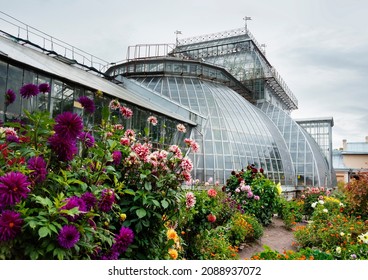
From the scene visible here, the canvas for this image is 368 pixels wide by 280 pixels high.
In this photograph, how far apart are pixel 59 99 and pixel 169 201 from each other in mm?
6489

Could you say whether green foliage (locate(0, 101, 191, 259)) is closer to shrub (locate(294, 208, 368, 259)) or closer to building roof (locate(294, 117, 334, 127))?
shrub (locate(294, 208, 368, 259))

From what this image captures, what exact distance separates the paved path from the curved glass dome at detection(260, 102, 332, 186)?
33.6ft

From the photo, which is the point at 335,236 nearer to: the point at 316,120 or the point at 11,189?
the point at 11,189

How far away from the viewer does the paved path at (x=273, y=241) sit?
7.19m

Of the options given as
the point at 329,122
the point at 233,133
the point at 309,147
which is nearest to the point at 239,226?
the point at 233,133

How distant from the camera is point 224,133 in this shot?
15477mm

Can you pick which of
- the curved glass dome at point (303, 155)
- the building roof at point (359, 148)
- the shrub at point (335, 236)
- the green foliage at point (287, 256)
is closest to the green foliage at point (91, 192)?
the green foliage at point (287, 256)

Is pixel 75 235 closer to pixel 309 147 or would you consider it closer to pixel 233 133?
pixel 233 133

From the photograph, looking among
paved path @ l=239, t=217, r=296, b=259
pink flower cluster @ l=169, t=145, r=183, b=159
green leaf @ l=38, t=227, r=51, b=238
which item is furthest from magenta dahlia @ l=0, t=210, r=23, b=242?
paved path @ l=239, t=217, r=296, b=259

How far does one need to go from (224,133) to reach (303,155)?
27.2 ft

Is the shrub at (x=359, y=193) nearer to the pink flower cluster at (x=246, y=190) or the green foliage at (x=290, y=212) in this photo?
the green foliage at (x=290, y=212)

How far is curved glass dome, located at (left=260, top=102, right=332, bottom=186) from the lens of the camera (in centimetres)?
2047

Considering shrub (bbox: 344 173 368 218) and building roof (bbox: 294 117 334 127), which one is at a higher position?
building roof (bbox: 294 117 334 127)

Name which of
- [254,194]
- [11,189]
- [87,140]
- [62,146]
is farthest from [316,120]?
[11,189]
